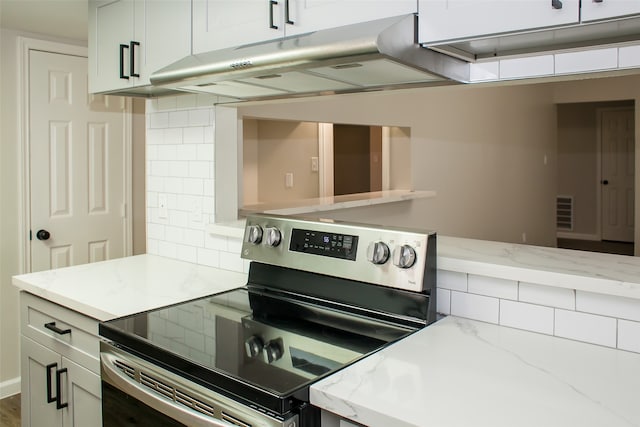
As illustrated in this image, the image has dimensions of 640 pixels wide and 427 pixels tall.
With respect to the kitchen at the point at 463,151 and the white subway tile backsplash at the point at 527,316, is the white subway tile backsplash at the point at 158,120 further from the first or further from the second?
the white subway tile backsplash at the point at 527,316

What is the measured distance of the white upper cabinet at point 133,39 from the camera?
6.56 ft

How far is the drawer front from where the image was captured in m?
1.79

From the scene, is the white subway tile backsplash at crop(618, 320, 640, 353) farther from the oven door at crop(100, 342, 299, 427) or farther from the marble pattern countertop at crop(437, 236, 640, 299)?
the oven door at crop(100, 342, 299, 427)

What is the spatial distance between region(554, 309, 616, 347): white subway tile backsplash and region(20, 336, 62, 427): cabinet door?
1.63 meters

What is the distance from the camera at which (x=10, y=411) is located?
9.85ft

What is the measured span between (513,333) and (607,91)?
661cm

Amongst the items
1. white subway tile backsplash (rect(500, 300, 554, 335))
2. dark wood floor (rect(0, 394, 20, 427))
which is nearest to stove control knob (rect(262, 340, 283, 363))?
white subway tile backsplash (rect(500, 300, 554, 335))

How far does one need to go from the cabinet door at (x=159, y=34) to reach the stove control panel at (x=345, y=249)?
0.68 meters

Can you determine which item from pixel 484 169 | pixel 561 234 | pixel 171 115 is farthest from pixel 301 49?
pixel 561 234

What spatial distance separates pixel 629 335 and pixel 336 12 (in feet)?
3.56

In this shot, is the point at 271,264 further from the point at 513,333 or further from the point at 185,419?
the point at 513,333

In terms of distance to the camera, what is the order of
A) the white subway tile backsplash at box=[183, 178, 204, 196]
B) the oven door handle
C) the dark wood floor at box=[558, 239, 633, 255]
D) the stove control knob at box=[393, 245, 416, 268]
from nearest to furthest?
the oven door handle, the stove control knob at box=[393, 245, 416, 268], the white subway tile backsplash at box=[183, 178, 204, 196], the dark wood floor at box=[558, 239, 633, 255]

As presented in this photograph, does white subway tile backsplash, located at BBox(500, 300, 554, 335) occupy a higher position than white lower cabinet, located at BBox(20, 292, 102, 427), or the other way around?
white subway tile backsplash, located at BBox(500, 300, 554, 335)

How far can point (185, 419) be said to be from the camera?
1282mm
